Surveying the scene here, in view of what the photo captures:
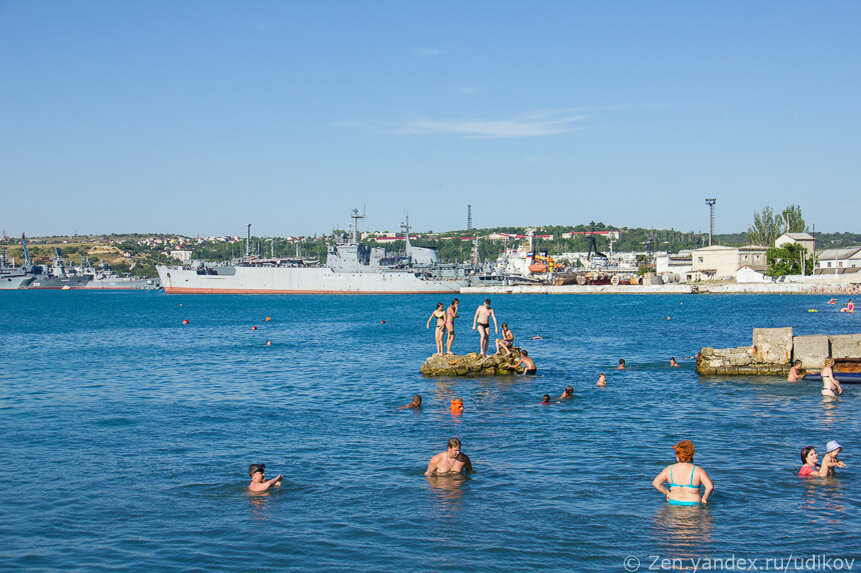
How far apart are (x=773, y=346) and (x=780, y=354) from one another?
1.08 feet

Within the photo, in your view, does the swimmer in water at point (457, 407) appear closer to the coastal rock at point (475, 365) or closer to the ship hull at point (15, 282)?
the coastal rock at point (475, 365)

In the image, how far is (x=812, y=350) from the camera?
23203 millimetres

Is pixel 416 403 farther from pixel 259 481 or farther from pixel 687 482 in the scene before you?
pixel 687 482

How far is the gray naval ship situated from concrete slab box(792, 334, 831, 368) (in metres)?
95.6

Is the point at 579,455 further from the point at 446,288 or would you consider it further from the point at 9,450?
the point at 446,288

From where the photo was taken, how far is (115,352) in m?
37.8

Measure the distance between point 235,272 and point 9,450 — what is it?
112 metres

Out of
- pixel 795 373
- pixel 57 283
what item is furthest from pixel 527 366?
pixel 57 283

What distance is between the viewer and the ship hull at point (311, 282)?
118m

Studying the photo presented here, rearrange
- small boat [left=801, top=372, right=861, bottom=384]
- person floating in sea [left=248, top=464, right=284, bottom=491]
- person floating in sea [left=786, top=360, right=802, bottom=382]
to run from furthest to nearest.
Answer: person floating in sea [left=786, top=360, right=802, bottom=382] → small boat [left=801, top=372, right=861, bottom=384] → person floating in sea [left=248, top=464, right=284, bottom=491]

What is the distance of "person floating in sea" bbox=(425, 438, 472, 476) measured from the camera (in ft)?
42.4

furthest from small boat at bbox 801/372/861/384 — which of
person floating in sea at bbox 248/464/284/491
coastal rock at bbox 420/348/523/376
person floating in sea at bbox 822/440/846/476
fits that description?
person floating in sea at bbox 248/464/284/491

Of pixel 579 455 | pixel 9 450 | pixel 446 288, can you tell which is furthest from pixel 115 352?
pixel 446 288

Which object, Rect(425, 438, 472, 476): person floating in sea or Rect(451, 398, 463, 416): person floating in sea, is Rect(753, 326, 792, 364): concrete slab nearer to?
Rect(451, 398, 463, 416): person floating in sea
